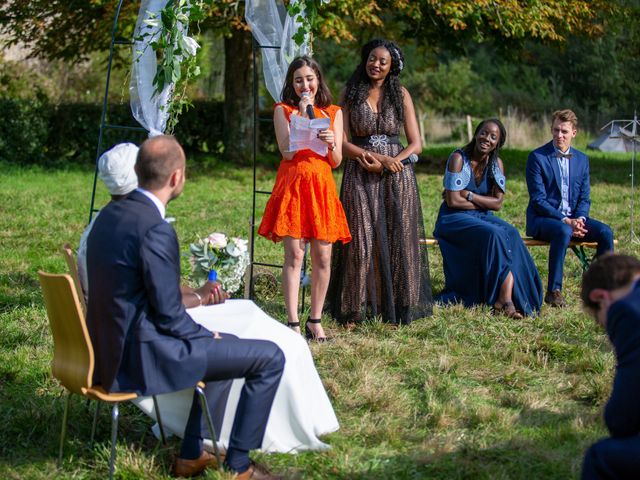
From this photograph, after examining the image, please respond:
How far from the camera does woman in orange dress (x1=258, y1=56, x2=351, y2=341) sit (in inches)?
268

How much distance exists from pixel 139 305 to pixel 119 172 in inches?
37.2

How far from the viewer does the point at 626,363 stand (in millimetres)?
3561

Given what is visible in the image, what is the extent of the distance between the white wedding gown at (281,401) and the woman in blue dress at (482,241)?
3.32 m

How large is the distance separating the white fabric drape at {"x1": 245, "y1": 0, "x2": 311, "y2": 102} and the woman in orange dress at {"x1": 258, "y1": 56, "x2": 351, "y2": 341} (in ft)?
2.17

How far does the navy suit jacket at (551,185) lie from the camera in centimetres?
860

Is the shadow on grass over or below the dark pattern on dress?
below

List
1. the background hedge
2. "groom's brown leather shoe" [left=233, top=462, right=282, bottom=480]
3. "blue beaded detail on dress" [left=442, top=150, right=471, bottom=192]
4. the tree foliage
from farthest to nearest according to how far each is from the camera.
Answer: the background hedge < the tree foliage < "blue beaded detail on dress" [left=442, top=150, right=471, bottom=192] < "groom's brown leather shoe" [left=233, top=462, right=282, bottom=480]

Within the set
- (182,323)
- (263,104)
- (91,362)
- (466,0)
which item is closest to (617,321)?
(182,323)

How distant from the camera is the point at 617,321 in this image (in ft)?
11.7

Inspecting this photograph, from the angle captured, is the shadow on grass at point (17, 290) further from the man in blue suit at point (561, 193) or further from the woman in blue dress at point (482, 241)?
the man in blue suit at point (561, 193)

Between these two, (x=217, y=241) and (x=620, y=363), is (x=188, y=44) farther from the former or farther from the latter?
(x=620, y=363)

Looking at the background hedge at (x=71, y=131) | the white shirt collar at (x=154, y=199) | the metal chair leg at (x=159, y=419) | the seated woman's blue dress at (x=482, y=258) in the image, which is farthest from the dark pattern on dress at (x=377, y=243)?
the background hedge at (x=71, y=131)

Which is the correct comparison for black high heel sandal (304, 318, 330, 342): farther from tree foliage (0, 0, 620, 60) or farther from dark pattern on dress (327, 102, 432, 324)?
tree foliage (0, 0, 620, 60)

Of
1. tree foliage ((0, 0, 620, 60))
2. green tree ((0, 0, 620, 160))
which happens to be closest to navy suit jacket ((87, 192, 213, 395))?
tree foliage ((0, 0, 620, 60))
